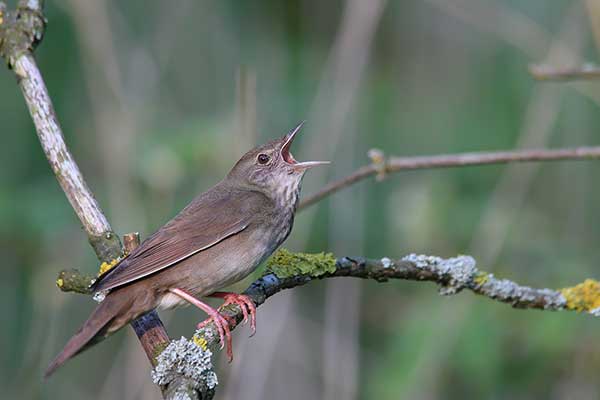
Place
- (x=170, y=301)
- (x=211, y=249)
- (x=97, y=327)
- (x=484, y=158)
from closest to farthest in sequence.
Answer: (x=97, y=327) < (x=484, y=158) < (x=170, y=301) < (x=211, y=249)

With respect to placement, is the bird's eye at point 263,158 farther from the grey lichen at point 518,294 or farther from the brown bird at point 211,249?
the grey lichen at point 518,294

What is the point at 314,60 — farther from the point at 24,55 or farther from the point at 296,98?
the point at 24,55

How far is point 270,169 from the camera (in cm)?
479

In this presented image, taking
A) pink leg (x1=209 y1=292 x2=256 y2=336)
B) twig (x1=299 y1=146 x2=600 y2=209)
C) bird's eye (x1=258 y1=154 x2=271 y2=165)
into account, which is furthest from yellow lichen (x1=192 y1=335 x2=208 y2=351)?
bird's eye (x1=258 y1=154 x2=271 y2=165)

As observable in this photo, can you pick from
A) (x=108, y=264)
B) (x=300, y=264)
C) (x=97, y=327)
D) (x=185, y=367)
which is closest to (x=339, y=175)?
(x=300, y=264)

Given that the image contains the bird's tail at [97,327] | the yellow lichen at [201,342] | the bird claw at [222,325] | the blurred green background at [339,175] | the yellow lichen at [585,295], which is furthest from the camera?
the blurred green background at [339,175]

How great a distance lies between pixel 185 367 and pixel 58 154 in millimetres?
1191

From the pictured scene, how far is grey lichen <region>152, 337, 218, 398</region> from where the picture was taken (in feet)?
9.41

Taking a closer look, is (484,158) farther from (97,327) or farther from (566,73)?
(97,327)

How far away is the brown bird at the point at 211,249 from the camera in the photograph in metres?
3.53

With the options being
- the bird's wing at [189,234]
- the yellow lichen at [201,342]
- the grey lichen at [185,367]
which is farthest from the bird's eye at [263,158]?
the grey lichen at [185,367]

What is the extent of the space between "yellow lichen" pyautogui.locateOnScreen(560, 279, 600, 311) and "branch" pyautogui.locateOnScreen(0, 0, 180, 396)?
1.67 metres

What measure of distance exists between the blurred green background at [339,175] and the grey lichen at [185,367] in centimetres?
142

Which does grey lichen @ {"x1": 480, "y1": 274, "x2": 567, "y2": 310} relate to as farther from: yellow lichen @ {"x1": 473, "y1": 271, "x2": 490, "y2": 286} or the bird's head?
the bird's head
